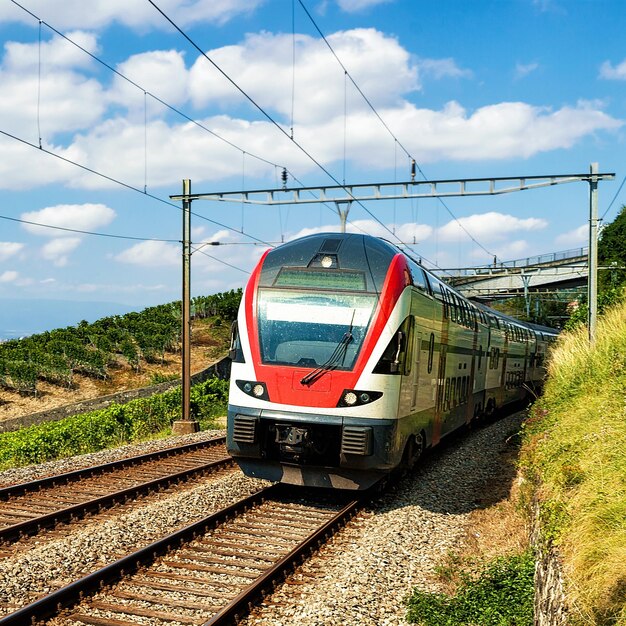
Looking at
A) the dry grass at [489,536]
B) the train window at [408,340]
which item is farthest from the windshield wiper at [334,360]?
the dry grass at [489,536]

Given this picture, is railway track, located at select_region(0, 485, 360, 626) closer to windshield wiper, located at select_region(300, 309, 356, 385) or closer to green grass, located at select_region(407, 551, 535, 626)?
green grass, located at select_region(407, 551, 535, 626)

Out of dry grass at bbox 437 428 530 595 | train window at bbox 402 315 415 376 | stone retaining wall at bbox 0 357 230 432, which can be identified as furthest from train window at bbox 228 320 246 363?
stone retaining wall at bbox 0 357 230 432

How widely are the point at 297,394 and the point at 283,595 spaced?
10.8ft

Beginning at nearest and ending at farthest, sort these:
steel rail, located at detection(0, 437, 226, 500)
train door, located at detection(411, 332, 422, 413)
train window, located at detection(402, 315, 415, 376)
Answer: train window, located at detection(402, 315, 415, 376) < train door, located at detection(411, 332, 422, 413) < steel rail, located at detection(0, 437, 226, 500)

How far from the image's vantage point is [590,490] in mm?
6055

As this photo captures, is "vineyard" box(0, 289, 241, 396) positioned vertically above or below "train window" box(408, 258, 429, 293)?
below

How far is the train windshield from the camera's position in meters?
10.3

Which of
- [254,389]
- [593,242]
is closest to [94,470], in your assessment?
[254,389]

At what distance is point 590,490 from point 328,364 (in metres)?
4.61

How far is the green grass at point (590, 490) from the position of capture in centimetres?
482

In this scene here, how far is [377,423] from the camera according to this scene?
10.0m

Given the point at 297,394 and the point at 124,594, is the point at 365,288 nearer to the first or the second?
the point at 297,394

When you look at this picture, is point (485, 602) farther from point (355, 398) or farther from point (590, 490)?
point (355, 398)

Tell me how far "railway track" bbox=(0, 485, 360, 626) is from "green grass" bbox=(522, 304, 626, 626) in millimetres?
2644
